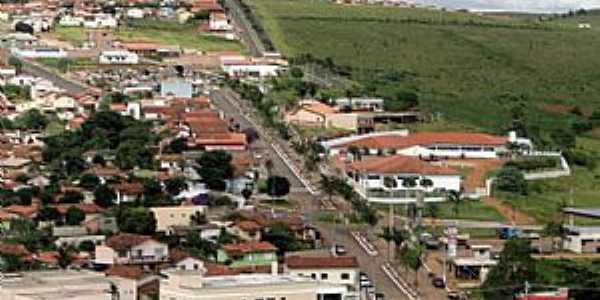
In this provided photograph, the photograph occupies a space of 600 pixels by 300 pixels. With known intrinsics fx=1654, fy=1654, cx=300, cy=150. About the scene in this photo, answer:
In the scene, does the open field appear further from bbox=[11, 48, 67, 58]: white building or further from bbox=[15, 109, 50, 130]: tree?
bbox=[15, 109, 50, 130]: tree

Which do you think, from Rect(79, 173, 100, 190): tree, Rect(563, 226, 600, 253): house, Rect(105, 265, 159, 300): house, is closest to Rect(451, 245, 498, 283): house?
Rect(563, 226, 600, 253): house

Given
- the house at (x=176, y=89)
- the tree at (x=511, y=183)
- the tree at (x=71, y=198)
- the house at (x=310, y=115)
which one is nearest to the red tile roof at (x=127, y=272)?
the tree at (x=71, y=198)

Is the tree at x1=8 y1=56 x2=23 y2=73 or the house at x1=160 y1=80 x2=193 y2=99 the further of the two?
the tree at x1=8 y1=56 x2=23 y2=73

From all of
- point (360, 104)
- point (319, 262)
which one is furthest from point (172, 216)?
point (360, 104)

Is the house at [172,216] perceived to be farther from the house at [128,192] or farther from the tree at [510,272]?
the tree at [510,272]

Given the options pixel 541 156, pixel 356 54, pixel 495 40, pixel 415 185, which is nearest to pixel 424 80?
pixel 356 54

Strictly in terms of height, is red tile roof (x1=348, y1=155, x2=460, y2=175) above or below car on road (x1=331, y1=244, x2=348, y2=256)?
above
